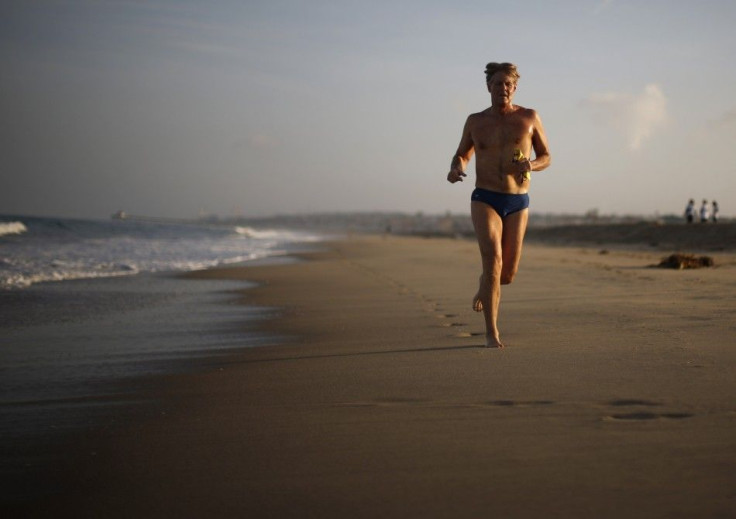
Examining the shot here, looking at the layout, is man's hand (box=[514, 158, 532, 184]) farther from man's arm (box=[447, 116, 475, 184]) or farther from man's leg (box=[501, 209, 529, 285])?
man's arm (box=[447, 116, 475, 184])

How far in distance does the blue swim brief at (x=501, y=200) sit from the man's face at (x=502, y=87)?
2.32ft

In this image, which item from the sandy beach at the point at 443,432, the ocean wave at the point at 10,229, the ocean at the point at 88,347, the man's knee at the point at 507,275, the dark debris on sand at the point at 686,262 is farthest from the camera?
the ocean wave at the point at 10,229

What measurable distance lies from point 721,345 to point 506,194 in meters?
1.86

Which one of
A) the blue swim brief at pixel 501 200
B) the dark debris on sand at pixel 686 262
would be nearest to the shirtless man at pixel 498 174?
the blue swim brief at pixel 501 200

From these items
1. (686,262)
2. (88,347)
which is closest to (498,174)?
(88,347)

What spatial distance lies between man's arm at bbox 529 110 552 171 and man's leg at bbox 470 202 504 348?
0.53 m

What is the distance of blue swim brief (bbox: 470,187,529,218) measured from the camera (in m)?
5.34

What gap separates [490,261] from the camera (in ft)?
17.2

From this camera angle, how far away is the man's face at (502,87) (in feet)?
17.3

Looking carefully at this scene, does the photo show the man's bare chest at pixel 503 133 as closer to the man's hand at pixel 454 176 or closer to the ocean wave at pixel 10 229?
the man's hand at pixel 454 176

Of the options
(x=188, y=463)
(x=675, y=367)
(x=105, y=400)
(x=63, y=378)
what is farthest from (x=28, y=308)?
(x=675, y=367)

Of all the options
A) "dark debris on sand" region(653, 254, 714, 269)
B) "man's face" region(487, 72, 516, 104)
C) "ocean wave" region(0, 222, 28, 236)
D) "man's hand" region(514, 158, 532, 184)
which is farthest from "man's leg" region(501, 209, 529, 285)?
"ocean wave" region(0, 222, 28, 236)

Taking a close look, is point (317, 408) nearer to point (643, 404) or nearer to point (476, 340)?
point (643, 404)

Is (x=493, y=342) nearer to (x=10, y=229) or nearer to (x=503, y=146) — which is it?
(x=503, y=146)
